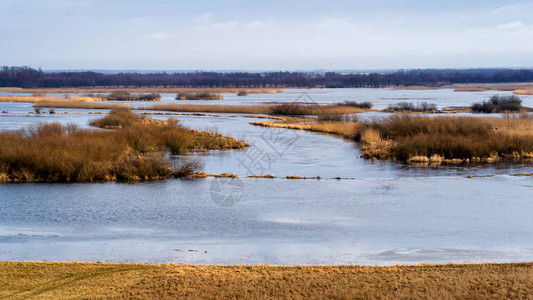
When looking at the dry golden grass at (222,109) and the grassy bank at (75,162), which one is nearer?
the grassy bank at (75,162)

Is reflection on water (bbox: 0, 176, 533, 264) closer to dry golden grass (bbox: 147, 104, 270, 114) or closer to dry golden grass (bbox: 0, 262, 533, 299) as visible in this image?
dry golden grass (bbox: 0, 262, 533, 299)

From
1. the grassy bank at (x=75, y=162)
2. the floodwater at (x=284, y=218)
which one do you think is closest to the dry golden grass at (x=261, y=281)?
the floodwater at (x=284, y=218)

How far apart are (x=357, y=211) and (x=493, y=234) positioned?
4.97 m

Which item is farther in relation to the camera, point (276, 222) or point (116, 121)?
point (116, 121)

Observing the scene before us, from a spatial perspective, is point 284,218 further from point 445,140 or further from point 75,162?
point 445,140

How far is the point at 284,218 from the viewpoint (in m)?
19.5

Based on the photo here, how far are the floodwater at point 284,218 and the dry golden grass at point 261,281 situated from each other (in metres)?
1.74

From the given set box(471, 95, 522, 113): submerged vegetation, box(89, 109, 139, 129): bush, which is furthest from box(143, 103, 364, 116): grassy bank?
box(89, 109, 139, 129): bush

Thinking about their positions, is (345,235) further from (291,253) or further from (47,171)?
(47,171)

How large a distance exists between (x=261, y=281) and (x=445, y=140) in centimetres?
2863

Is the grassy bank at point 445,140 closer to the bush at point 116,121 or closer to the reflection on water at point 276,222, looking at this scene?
the reflection on water at point 276,222

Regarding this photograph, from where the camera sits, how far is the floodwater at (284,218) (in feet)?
48.7

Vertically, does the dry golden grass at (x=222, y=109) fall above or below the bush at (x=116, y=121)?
below

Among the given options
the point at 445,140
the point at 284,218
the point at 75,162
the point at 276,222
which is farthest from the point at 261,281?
the point at 445,140
